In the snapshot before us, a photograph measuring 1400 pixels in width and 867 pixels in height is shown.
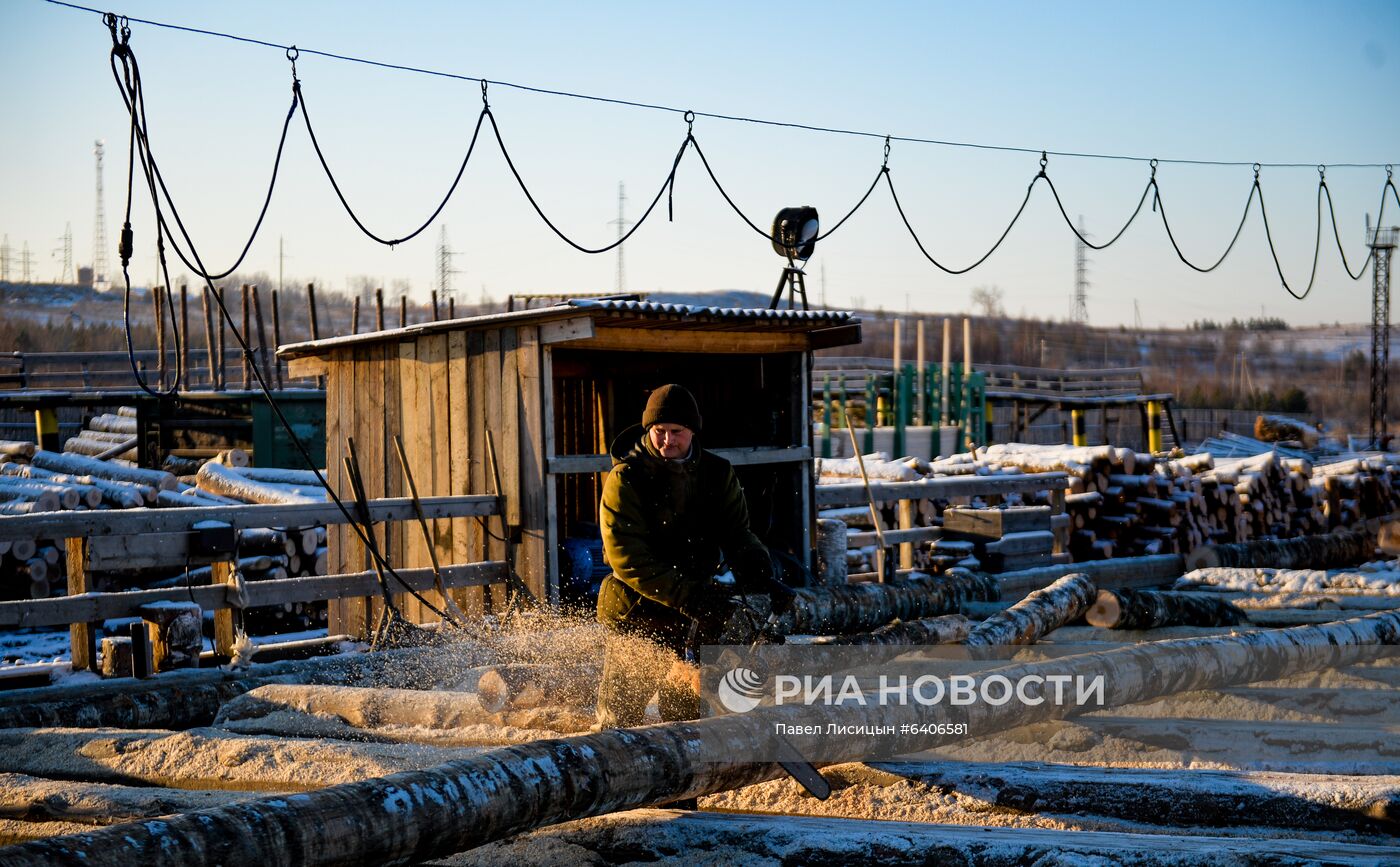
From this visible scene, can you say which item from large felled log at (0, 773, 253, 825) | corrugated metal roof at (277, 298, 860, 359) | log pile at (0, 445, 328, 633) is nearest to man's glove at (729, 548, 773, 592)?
large felled log at (0, 773, 253, 825)

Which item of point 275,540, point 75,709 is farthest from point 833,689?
point 275,540

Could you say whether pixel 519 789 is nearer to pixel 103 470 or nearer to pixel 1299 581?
pixel 1299 581

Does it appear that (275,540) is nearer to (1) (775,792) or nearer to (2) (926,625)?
(2) (926,625)

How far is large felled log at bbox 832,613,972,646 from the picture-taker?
770cm

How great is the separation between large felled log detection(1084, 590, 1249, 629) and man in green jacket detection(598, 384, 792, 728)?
12.5 ft

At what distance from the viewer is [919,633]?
26.2 ft

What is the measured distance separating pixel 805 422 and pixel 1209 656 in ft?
15.5

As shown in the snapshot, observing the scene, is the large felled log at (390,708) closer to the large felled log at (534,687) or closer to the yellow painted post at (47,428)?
the large felled log at (534,687)

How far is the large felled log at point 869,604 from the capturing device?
8.74 meters

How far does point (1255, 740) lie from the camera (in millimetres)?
5977

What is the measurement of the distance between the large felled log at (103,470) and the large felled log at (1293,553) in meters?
11.7

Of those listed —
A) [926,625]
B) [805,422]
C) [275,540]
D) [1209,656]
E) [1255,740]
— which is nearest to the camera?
[1255,740]

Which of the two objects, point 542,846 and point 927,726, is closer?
point 542,846

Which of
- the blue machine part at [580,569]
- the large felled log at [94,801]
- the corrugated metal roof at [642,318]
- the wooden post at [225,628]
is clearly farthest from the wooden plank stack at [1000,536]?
the large felled log at [94,801]
